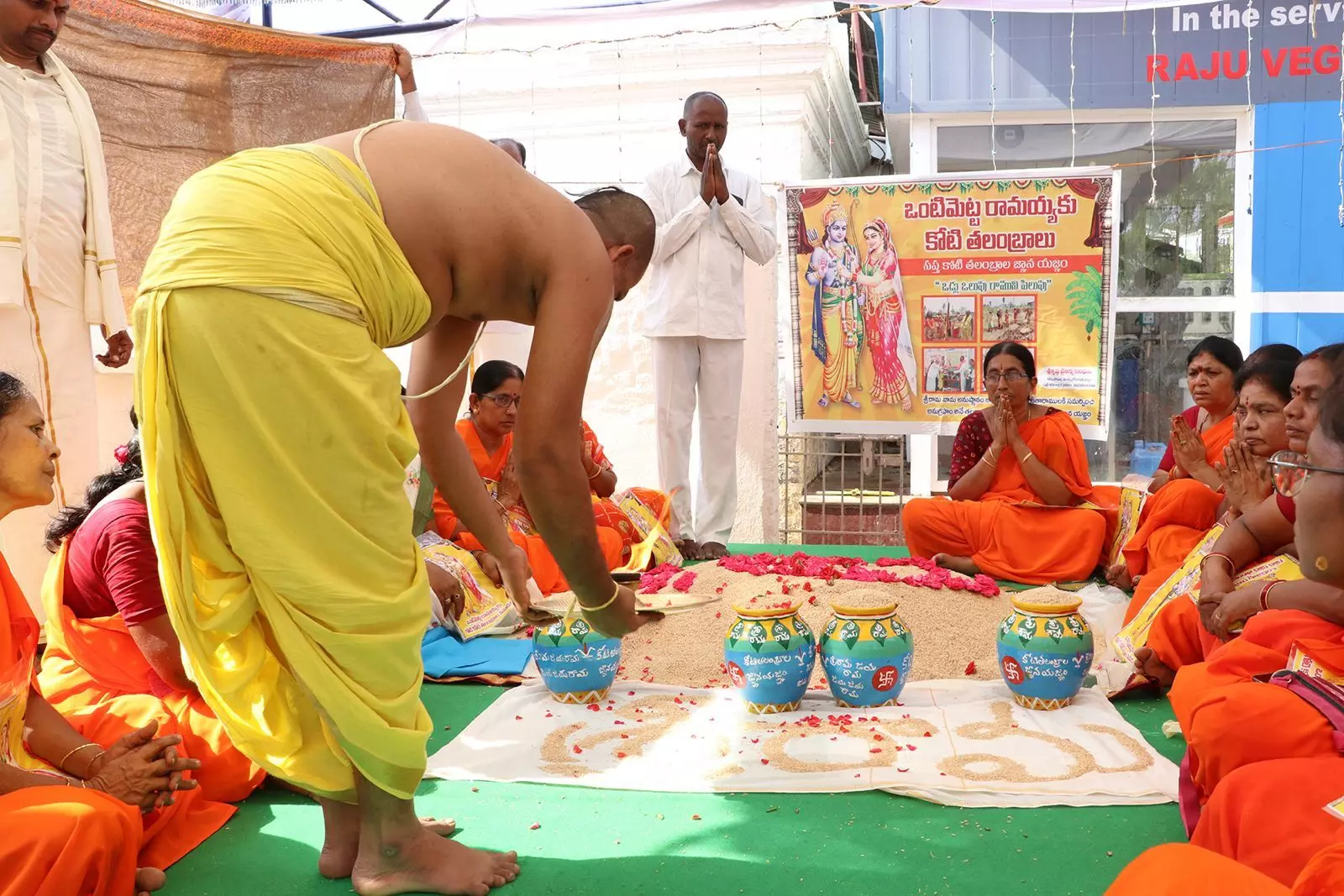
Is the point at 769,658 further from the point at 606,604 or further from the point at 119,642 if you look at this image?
the point at 119,642

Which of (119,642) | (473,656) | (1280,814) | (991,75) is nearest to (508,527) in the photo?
(473,656)

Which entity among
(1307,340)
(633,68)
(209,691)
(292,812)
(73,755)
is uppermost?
(633,68)

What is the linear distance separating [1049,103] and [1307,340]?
7.48 ft

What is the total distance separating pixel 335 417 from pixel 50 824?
2.88 ft

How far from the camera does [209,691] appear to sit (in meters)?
2.13

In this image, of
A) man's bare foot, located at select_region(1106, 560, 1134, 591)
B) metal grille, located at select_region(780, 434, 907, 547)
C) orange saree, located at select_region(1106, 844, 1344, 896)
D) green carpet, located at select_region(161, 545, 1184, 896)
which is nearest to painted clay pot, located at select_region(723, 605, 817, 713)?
green carpet, located at select_region(161, 545, 1184, 896)

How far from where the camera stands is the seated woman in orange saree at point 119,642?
267 centimetres

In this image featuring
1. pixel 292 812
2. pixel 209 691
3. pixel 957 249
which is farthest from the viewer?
pixel 957 249

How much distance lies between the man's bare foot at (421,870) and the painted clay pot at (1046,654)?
1.77m

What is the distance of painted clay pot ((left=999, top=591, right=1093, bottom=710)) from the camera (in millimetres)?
3320

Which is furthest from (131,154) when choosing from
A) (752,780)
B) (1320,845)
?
(1320,845)

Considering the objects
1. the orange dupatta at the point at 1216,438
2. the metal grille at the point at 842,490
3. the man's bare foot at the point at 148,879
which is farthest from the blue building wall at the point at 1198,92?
the man's bare foot at the point at 148,879

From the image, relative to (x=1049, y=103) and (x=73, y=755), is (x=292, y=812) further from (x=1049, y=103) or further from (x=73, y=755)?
(x=1049, y=103)

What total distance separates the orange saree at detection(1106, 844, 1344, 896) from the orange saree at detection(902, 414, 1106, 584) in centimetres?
412
